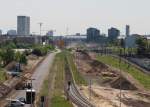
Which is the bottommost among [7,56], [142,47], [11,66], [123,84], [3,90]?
[123,84]

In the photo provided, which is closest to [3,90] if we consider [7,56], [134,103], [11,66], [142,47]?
[134,103]

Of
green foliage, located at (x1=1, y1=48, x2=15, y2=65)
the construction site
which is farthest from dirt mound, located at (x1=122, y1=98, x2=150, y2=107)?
green foliage, located at (x1=1, y1=48, x2=15, y2=65)

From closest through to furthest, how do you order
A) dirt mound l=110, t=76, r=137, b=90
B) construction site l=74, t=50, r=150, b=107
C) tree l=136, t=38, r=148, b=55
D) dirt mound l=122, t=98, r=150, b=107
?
construction site l=74, t=50, r=150, b=107
dirt mound l=122, t=98, r=150, b=107
dirt mound l=110, t=76, r=137, b=90
tree l=136, t=38, r=148, b=55

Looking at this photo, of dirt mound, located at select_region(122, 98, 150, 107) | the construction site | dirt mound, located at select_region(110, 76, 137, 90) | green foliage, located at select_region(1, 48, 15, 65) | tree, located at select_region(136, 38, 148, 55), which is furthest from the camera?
tree, located at select_region(136, 38, 148, 55)

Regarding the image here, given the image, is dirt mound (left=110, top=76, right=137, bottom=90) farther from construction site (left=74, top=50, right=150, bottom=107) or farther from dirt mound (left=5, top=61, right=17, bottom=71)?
dirt mound (left=5, top=61, right=17, bottom=71)

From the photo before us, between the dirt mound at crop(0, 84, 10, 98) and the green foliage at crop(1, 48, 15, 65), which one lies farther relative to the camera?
the green foliage at crop(1, 48, 15, 65)

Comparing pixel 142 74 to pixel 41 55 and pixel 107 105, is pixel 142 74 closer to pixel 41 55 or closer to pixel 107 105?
pixel 107 105

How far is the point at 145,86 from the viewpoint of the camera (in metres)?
76.8

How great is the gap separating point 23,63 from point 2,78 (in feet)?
97.8

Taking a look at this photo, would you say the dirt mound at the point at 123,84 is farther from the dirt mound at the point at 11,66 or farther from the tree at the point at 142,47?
the tree at the point at 142,47

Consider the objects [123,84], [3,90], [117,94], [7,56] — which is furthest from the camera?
[7,56]

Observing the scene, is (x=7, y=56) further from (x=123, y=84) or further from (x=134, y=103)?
(x=134, y=103)

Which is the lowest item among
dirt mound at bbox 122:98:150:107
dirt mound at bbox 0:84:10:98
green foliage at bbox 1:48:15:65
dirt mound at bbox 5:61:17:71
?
dirt mound at bbox 122:98:150:107

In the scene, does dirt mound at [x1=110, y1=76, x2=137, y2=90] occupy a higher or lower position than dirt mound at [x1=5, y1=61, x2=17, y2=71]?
lower
